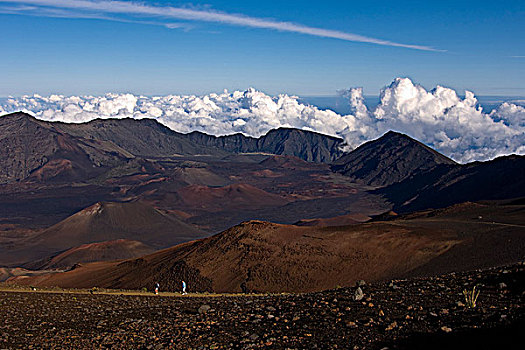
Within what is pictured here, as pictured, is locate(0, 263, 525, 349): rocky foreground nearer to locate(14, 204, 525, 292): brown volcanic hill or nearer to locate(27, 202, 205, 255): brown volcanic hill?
locate(14, 204, 525, 292): brown volcanic hill

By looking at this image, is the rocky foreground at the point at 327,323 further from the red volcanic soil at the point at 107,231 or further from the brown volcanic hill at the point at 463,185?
the brown volcanic hill at the point at 463,185

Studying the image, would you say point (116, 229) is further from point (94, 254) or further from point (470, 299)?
point (470, 299)

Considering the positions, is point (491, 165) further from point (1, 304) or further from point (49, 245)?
point (1, 304)

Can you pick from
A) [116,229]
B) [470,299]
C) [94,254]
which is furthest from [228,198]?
[470,299]

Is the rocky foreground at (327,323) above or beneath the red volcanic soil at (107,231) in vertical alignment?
above

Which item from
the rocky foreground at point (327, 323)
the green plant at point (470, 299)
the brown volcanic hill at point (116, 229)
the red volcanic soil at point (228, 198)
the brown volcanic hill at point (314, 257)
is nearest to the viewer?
the rocky foreground at point (327, 323)

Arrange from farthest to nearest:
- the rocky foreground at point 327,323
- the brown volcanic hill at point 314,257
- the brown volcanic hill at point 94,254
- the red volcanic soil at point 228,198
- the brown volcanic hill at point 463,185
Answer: the red volcanic soil at point 228,198
the brown volcanic hill at point 463,185
the brown volcanic hill at point 94,254
the brown volcanic hill at point 314,257
the rocky foreground at point 327,323

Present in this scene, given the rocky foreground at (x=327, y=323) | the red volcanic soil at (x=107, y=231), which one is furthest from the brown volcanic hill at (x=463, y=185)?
the rocky foreground at (x=327, y=323)
